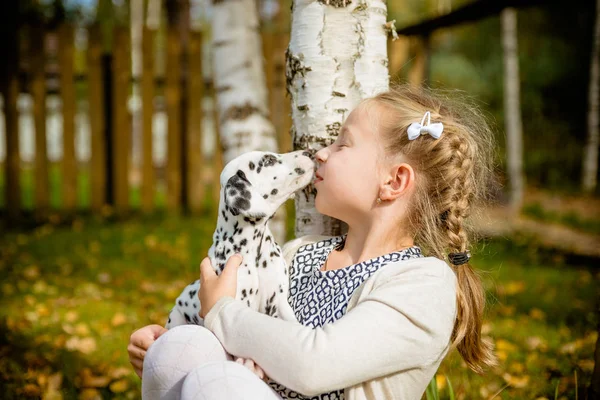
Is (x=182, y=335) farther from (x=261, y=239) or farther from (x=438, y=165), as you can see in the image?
(x=438, y=165)

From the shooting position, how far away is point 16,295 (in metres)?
5.52

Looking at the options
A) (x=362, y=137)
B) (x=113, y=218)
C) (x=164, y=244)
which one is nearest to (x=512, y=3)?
(x=362, y=137)

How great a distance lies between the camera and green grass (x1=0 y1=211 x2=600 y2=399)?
3.75 meters

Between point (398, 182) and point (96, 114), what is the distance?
7.46 m

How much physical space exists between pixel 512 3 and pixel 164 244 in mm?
4620

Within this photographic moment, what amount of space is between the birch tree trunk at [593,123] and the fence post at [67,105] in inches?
298

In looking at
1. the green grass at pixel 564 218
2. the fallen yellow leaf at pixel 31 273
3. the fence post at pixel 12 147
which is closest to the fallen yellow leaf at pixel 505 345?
the fallen yellow leaf at pixel 31 273

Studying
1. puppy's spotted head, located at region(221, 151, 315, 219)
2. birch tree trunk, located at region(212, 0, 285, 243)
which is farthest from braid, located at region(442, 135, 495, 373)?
birch tree trunk, located at region(212, 0, 285, 243)

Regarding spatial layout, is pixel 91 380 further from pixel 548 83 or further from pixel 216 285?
pixel 548 83

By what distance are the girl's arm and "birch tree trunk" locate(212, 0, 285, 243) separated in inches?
117

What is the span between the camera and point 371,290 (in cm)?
219

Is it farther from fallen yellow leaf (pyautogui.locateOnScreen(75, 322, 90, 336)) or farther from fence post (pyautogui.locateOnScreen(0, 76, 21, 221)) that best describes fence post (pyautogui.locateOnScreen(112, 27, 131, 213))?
fallen yellow leaf (pyautogui.locateOnScreen(75, 322, 90, 336))

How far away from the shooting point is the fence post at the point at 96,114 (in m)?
8.93

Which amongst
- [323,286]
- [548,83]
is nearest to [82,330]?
[323,286]
